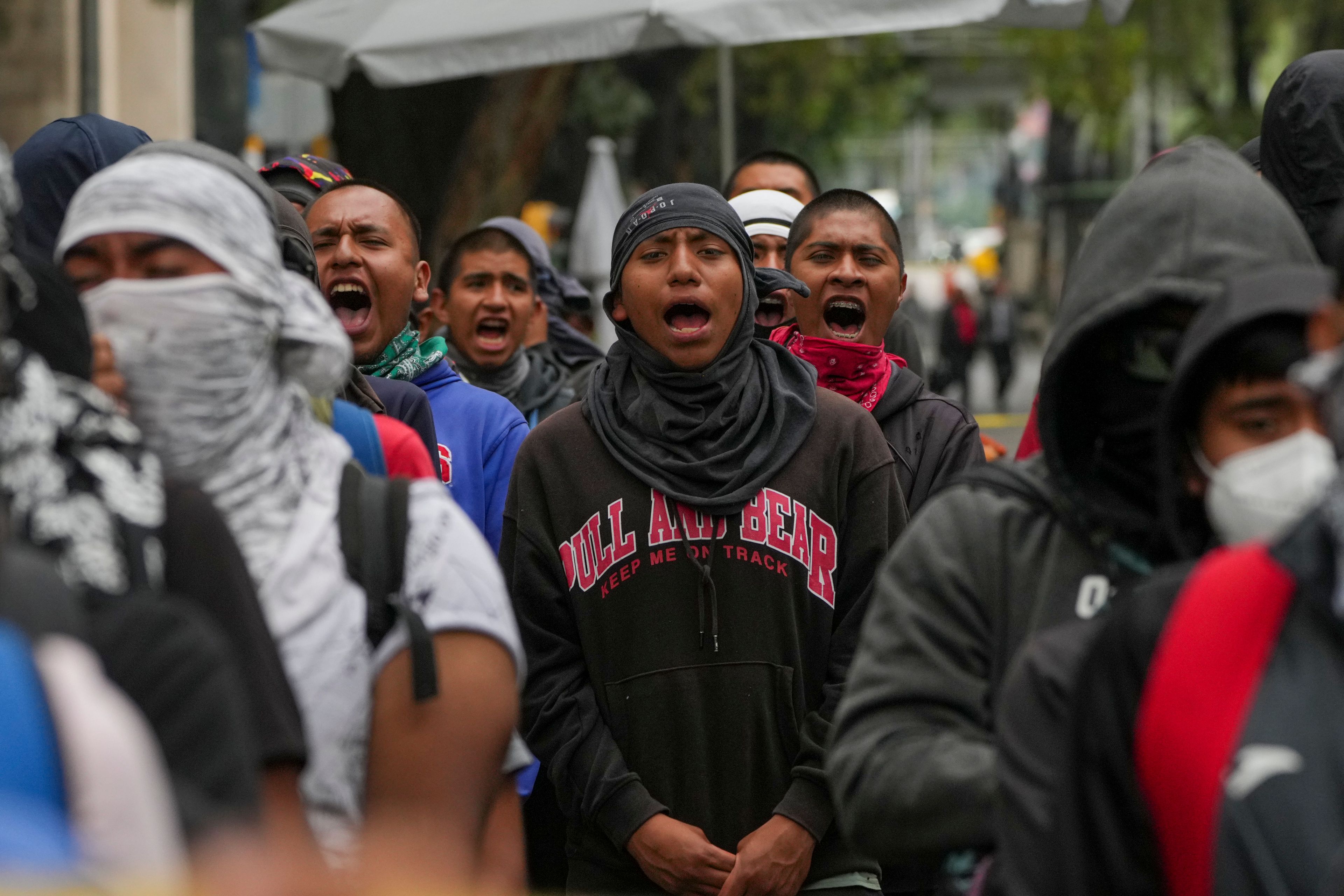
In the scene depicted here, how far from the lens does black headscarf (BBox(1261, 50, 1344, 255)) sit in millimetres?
4023

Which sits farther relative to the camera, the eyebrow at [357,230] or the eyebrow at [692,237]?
the eyebrow at [357,230]

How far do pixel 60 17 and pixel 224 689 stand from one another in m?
15.0

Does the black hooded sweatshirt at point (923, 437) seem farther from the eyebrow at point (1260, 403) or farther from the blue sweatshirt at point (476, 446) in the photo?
the eyebrow at point (1260, 403)

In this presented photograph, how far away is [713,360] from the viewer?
4.00 m

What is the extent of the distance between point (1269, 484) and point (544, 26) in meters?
6.14

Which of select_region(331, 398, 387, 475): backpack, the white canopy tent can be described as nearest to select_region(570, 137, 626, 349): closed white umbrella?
the white canopy tent

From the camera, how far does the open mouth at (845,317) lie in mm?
4969

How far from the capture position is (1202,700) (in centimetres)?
189

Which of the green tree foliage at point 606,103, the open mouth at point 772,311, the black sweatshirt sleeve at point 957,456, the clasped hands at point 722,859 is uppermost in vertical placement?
the green tree foliage at point 606,103

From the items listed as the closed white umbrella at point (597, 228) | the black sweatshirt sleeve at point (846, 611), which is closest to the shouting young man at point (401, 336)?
the black sweatshirt sleeve at point (846, 611)

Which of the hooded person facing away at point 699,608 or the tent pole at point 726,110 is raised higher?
the tent pole at point 726,110

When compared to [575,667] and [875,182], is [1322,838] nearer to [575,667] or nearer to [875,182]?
[575,667]

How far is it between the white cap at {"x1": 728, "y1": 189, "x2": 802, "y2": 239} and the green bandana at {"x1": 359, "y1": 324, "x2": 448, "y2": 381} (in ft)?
4.15

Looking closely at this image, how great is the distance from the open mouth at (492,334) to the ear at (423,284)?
36.2 inches
